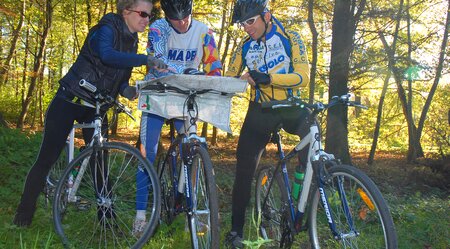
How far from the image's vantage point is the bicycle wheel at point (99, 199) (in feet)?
11.0

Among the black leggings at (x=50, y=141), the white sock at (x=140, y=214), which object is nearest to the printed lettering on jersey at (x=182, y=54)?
the black leggings at (x=50, y=141)

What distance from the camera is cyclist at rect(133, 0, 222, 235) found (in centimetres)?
372

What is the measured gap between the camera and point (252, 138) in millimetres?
3855

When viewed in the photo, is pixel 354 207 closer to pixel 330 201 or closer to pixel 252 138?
pixel 330 201

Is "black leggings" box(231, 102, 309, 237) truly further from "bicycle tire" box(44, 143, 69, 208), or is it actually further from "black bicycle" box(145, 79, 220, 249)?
"bicycle tire" box(44, 143, 69, 208)

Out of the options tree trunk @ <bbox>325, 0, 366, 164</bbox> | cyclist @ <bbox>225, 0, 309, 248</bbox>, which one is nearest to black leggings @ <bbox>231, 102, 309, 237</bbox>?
cyclist @ <bbox>225, 0, 309, 248</bbox>

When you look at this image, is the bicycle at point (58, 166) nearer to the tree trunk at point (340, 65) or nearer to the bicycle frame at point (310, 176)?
the bicycle frame at point (310, 176)

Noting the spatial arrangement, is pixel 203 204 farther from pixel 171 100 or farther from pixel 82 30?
pixel 82 30

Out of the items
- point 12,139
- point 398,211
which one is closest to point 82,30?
point 12,139

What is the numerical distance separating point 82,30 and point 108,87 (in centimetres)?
2314

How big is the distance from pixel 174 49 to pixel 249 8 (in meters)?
0.83

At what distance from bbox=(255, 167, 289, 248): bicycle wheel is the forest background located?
0.92m

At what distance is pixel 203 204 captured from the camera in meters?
3.17

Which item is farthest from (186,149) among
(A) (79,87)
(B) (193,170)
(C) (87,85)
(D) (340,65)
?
(D) (340,65)
